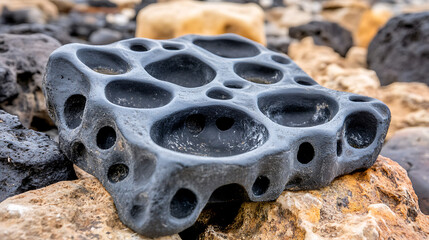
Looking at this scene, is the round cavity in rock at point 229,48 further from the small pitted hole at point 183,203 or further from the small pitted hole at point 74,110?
the small pitted hole at point 183,203

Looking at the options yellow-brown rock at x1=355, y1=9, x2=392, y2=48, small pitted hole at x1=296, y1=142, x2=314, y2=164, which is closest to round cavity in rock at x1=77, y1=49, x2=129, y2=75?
small pitted hole at x1=296, y1=142, x2=314, y2=164

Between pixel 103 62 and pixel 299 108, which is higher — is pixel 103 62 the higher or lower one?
the higher one

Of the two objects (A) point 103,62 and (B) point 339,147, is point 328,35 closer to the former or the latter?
(B) point 339,147

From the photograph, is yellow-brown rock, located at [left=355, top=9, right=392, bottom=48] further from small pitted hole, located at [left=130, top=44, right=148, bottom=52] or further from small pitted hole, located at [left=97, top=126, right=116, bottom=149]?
small pitted hole, located at [left=97, top=126, right=116, bottom=149]

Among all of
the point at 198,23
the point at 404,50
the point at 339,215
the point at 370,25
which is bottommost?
the point at 370,25

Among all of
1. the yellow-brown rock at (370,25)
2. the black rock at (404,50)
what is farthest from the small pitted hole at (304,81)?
the yellow-brown rock at (370,25)

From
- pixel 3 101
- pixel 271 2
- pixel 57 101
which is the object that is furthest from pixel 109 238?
pixel 271 2

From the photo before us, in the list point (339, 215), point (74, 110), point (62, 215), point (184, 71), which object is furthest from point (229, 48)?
point (62, 215)
